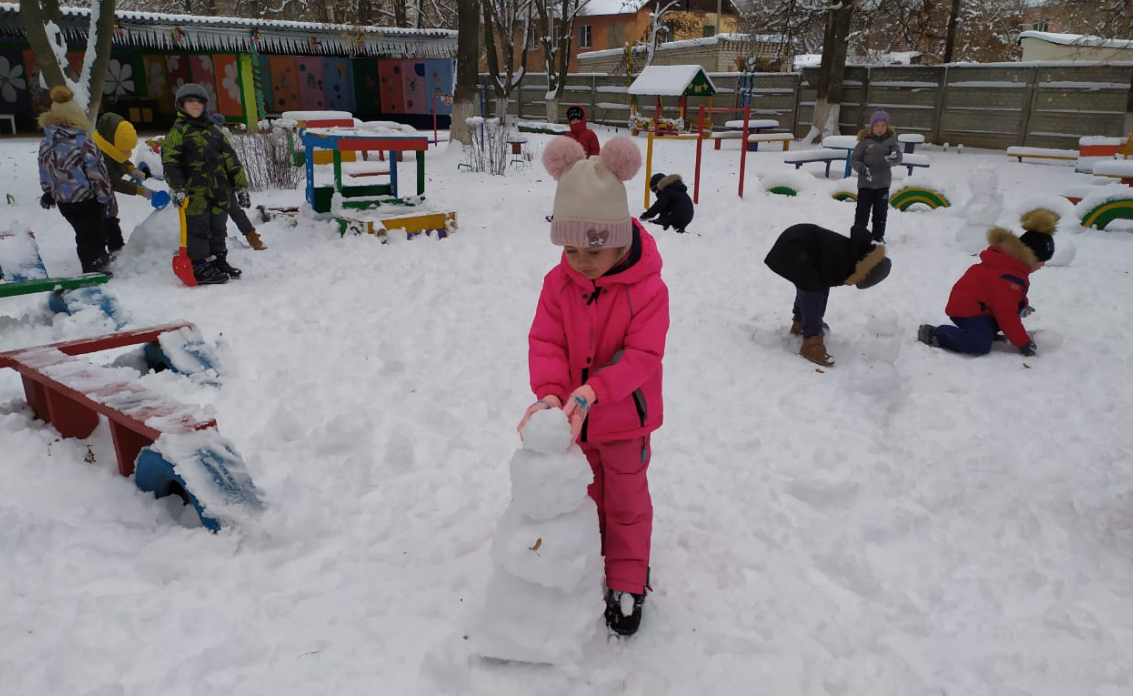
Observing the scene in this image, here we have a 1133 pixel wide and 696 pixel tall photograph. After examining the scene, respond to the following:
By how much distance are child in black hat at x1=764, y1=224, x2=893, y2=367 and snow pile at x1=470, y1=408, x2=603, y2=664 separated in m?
3.10

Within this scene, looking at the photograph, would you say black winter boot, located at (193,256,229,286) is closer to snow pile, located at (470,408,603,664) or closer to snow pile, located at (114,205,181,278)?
snow pile, located at (114,205,181,278)

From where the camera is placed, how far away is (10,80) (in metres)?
19.5

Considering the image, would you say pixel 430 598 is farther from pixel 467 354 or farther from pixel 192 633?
pixel 467 354

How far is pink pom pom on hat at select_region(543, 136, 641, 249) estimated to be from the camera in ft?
7.04

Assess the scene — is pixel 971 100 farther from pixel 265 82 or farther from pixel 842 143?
pixel 265 82

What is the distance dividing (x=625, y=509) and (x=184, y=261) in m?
5.44

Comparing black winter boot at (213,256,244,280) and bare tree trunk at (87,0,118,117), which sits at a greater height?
bare tree trunk at (87,0,118,117)

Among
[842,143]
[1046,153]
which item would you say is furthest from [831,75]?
[842,143]

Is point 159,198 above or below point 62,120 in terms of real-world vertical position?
below

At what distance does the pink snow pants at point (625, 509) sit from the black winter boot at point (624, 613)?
24mm

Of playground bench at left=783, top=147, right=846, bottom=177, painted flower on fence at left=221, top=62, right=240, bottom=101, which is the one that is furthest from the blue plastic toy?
painted flower on fence at left=221, top=62, right=240, bottom=101

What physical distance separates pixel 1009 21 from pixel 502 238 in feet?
105

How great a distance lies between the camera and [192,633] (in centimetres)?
228

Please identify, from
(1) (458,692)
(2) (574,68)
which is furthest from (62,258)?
(2) (574,68)
